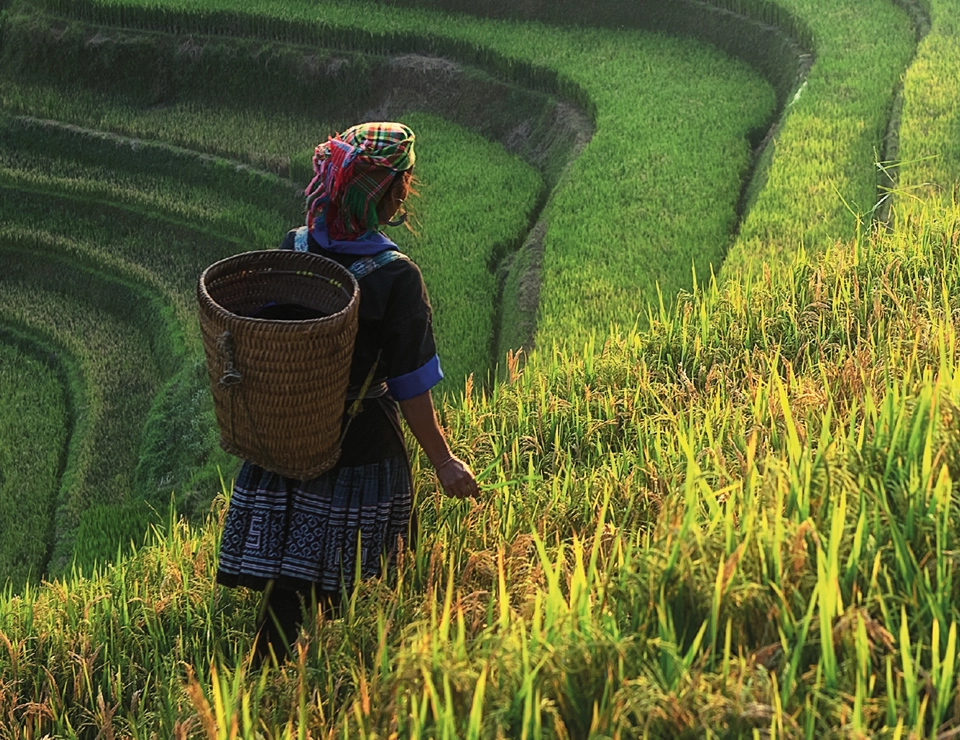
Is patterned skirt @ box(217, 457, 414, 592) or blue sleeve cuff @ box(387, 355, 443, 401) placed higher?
blue sleeve cuff @ box(387, 355, 443, 401)

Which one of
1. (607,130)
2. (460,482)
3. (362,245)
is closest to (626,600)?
(460,482)

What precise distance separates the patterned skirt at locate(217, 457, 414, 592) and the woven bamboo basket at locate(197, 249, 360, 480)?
86 mm

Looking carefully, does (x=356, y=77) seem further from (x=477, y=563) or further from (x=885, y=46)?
(x=477, y=563)

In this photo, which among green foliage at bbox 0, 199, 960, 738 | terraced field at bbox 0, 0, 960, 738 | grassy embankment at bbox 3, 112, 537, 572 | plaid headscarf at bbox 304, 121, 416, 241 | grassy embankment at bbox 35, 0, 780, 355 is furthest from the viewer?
grassy embankment at bbox 3, 112, 537, 572

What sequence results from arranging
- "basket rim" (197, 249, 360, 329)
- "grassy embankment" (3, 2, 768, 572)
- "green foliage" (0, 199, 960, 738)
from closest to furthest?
"green foliage" (0, 199, 960, 738)
"basket rim" (197, 249, 360, 329)
"grassy embankment" (3, 2, 768, 572)

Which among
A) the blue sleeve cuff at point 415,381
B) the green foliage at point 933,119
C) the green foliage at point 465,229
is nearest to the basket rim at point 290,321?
the blue sleeve cuff at point 415,381

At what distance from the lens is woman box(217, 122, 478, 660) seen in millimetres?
2268

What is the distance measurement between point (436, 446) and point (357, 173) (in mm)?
602

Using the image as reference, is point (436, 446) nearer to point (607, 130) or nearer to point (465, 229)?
point (465, 229)

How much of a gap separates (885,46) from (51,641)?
8.21m

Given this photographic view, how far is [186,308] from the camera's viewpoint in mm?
8555

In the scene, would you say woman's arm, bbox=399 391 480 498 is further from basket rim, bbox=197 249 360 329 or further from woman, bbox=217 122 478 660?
basket rim, bbox=197 249 360 329

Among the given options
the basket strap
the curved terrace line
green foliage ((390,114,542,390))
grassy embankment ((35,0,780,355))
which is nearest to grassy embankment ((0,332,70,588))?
the curved terrace line

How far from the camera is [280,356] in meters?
2.13
